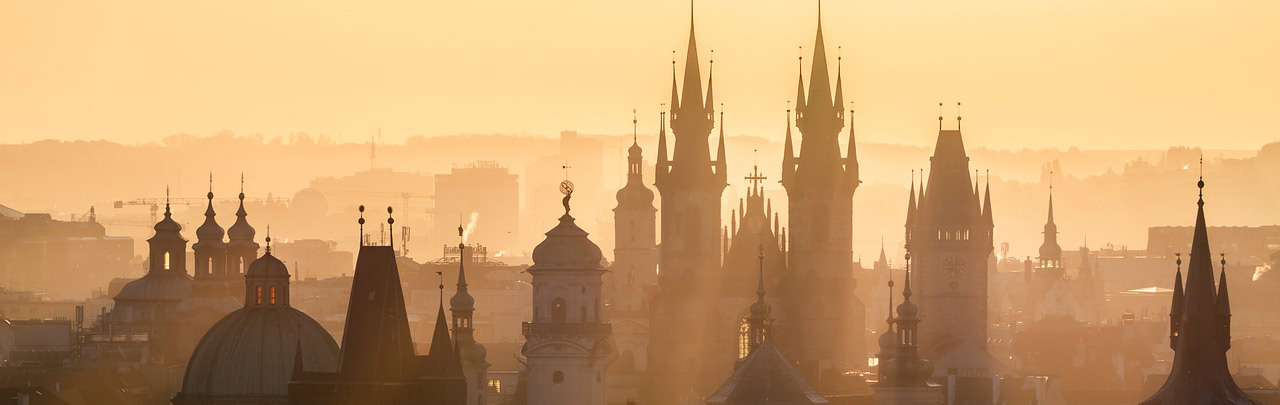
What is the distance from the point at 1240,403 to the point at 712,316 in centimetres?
8791

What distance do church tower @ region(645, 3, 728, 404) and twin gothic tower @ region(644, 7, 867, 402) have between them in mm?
62

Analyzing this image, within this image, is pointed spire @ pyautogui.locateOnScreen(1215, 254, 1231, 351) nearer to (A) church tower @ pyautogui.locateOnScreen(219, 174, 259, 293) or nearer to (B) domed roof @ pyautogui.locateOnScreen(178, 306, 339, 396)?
(B) domed roof @ pyautogui.locateOnScreen(178, 306, 339, 396)

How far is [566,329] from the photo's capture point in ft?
576

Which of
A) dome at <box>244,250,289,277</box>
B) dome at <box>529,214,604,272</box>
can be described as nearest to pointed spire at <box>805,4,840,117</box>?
dome at <box>529,214,604,272</box>

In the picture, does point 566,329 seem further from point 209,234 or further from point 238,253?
point 209,234

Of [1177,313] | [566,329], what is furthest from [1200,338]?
[566,329]

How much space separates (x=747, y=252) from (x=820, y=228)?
5.51m

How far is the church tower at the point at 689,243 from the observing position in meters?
198

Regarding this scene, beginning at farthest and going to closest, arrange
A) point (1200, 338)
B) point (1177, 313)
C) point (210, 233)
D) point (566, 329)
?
point (210, 233) → point (566, 329) → point (1177, 313) → point (1200, 338)

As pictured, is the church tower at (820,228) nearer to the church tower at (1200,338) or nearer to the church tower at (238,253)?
the church tower at (238,253)

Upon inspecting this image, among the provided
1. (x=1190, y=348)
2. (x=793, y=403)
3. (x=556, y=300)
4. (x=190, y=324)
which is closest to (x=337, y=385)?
(x=1190, y=348)

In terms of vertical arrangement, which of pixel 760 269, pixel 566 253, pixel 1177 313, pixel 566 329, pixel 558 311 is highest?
pixel 566 253

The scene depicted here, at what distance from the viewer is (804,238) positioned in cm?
19675

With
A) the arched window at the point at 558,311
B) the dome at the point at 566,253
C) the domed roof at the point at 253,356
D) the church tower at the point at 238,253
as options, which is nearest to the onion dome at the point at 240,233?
the church tower at the point at 238,253
